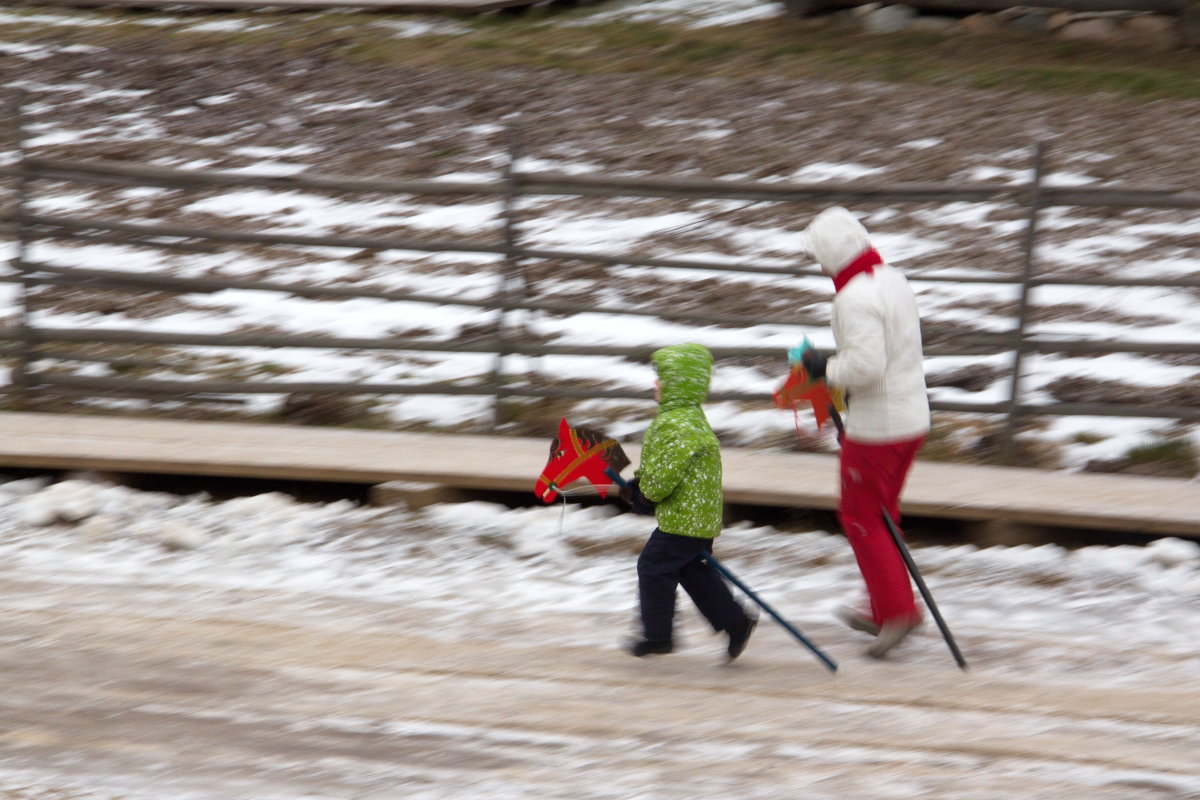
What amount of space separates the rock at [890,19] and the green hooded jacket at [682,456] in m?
10.6

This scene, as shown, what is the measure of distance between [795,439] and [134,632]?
3.35 metres

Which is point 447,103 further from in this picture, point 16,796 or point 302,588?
point 16,796

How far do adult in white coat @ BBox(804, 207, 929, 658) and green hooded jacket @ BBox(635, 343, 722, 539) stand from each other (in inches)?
15.9

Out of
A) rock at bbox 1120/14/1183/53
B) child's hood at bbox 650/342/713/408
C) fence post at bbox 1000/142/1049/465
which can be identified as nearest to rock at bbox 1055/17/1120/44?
rock at bbox 1120/14/1183/53

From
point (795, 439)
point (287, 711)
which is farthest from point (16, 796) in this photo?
point (795, 439)

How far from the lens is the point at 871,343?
429cm

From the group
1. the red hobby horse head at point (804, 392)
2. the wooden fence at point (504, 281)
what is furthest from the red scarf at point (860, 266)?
the wooden fence at point (504, 281)

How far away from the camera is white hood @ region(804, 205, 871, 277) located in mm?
4340

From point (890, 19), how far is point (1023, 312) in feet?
27.5

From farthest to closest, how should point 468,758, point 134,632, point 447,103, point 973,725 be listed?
point 447,103 → point 134,632 → point 973,725 → point 468,758

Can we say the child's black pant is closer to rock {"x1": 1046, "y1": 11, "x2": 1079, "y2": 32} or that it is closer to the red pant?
the red pant

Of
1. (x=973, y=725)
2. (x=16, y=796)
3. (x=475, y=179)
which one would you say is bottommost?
(x=973, y=725)

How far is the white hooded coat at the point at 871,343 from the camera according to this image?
169 inches

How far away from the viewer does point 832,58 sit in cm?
1328
